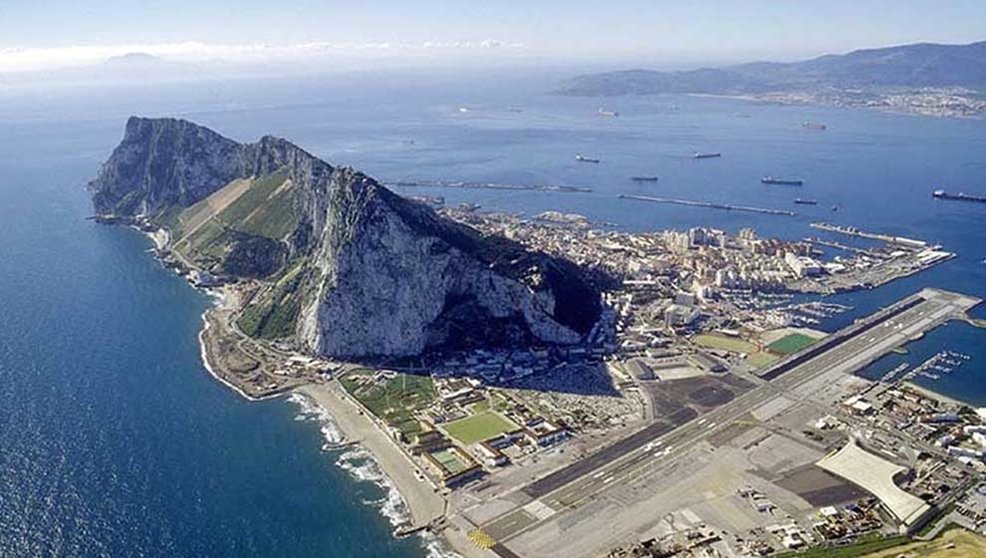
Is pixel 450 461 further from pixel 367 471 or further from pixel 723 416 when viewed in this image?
pixel 723 416

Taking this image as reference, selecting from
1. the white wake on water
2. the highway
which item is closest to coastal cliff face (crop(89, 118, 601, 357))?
the white wake on water

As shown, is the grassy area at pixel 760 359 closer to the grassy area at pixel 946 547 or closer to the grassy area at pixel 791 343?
the grassy area at pixel 791 343

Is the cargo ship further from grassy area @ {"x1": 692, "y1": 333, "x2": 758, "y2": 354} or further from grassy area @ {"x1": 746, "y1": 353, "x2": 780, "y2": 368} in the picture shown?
grassy area @ {"x1": 746, "y1": 353, "x2": 780, "y2": 368}

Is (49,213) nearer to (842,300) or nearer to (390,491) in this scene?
(390,491)

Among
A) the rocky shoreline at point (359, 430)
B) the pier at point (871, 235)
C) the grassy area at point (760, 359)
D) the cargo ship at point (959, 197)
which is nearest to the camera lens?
the rocky shoreline at point (359, 430)

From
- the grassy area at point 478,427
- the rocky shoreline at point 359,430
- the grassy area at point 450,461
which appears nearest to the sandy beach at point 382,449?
the rocky shoreline at point 359,430

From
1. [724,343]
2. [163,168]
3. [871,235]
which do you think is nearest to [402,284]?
[724,343]
